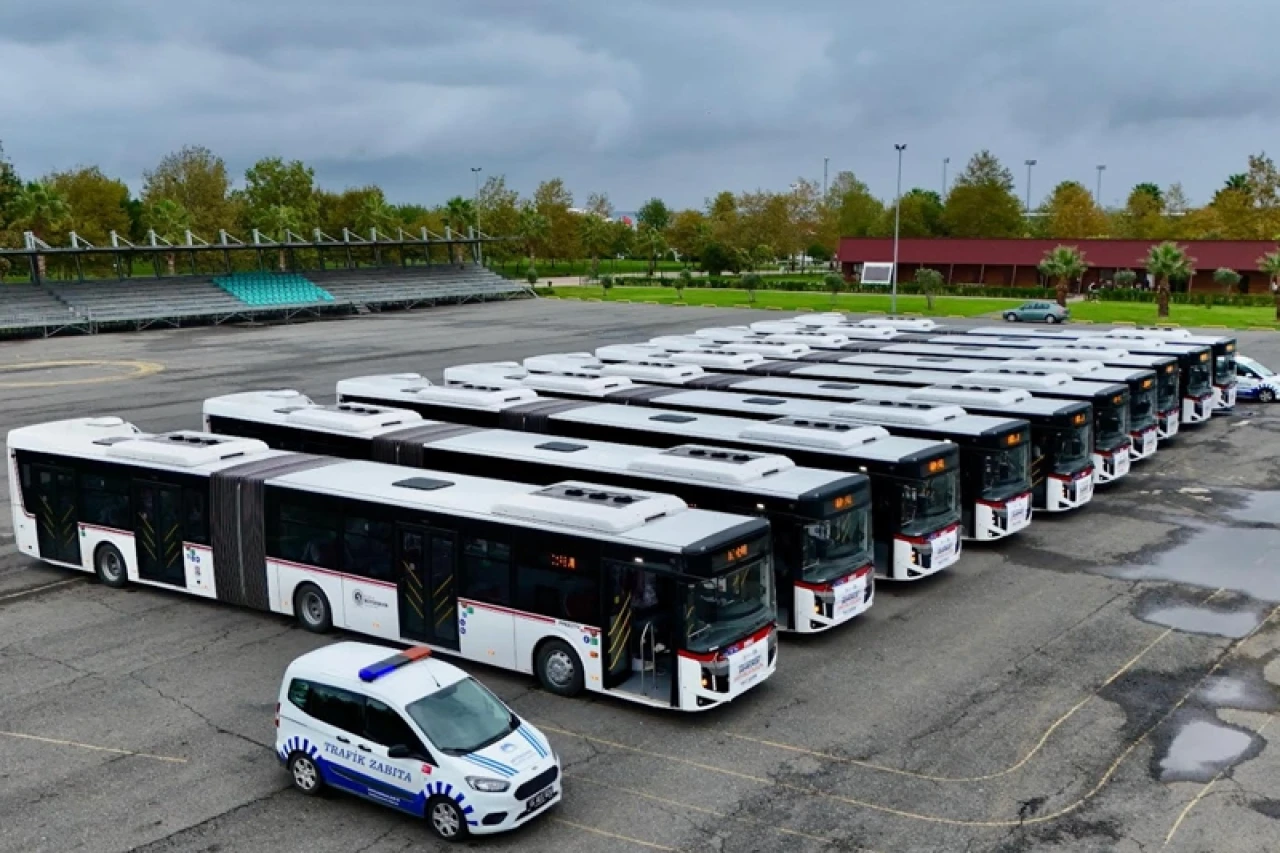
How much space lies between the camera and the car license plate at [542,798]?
1219cm

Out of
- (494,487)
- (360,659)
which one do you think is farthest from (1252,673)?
(360,659)

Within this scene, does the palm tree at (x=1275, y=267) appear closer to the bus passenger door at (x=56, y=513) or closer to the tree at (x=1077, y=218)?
the tree at (x=1077, y=218)

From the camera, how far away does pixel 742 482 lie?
1803 cm

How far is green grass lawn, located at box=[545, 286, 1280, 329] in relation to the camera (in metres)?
70.0

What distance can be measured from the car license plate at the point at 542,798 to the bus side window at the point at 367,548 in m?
5.87

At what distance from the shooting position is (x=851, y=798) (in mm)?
13070

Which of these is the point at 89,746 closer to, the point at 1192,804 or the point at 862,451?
the point at 862,451

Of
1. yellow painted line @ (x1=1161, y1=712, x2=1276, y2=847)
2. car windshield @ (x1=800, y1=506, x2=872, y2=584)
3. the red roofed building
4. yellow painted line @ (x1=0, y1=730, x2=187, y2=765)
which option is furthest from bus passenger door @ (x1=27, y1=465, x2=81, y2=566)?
the red roofed building

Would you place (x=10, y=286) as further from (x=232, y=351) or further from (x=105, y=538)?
(x=105, y=538)

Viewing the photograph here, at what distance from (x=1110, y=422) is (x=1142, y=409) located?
343cm

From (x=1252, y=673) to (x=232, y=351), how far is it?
51.8 meters

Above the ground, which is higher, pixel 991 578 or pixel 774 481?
pixel 774 481

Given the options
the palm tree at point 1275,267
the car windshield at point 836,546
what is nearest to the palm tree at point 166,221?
the palm tree at point 1275,267

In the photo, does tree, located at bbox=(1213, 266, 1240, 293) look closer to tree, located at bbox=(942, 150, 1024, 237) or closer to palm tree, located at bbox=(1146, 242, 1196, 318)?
palm tree, located at bbox=(1146, 242, 1196, 318)
